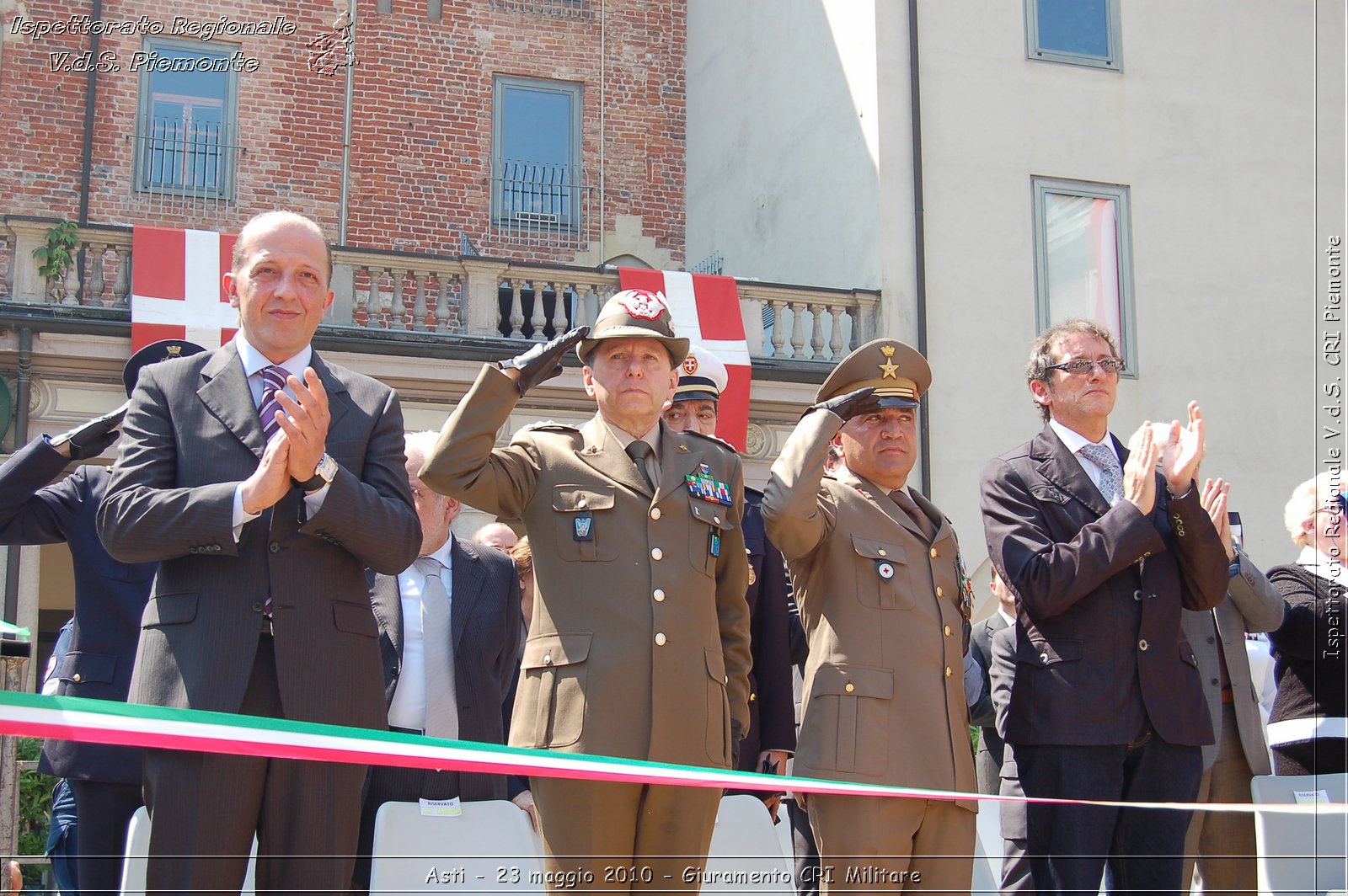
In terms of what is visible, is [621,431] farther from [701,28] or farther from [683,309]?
[701,28]

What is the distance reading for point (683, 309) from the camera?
13961 millimetres

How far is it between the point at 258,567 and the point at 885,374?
2.20 m

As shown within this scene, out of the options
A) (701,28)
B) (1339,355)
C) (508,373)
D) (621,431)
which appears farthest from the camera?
(701,28)

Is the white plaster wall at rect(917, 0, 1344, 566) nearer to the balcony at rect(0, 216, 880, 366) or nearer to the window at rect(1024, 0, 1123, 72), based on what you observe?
the window at rect(1024, 0, 1123, 72)

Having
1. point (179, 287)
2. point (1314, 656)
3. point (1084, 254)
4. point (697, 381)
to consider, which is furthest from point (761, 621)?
point (1084, 254)

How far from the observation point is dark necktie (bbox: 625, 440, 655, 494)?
13.2ft

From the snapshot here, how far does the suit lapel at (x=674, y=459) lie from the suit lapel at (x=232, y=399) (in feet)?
3.58

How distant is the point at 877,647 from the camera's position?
14.1ft

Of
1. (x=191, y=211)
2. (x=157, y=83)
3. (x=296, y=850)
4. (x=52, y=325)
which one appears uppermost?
(x=157, y=83)

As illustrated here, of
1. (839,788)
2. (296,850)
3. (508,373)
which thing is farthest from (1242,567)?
(296,850)

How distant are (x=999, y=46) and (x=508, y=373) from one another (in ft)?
42.8

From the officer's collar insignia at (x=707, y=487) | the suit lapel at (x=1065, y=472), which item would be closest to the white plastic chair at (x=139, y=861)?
the officer's collar insignia at (x=707, y=487)

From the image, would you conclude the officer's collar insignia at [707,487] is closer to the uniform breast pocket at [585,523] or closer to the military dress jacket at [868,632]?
the military dress jacket at [868,632]

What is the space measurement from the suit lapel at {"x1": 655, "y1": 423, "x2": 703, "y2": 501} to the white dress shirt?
1.19 m
